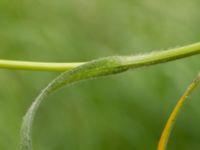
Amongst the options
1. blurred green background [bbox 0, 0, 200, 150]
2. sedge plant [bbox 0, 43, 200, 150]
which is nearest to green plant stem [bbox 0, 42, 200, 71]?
sedge plant [bbox 0, 43, 200, 150]

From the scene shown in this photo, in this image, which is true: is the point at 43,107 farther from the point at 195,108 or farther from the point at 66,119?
the point at 195,108

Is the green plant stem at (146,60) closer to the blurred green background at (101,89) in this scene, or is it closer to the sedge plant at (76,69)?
the sedge plant at (76,69)

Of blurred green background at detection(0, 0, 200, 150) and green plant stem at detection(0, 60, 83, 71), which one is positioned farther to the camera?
blurred green background at detection(0, 0, 200, 150)

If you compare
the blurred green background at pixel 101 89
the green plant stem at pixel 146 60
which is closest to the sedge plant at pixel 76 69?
the green plant stem at pixel 146 60

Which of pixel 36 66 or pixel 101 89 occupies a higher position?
pixel 36 66

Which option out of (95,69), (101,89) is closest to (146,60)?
(95,69)

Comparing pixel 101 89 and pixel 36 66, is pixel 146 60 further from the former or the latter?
pixel 101 89

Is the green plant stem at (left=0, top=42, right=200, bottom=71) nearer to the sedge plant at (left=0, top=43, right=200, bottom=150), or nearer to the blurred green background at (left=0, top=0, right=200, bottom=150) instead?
the sedge plant at (left=0, top=43, right=200, bottom=150)

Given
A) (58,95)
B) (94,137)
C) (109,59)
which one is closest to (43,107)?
(58,95)
